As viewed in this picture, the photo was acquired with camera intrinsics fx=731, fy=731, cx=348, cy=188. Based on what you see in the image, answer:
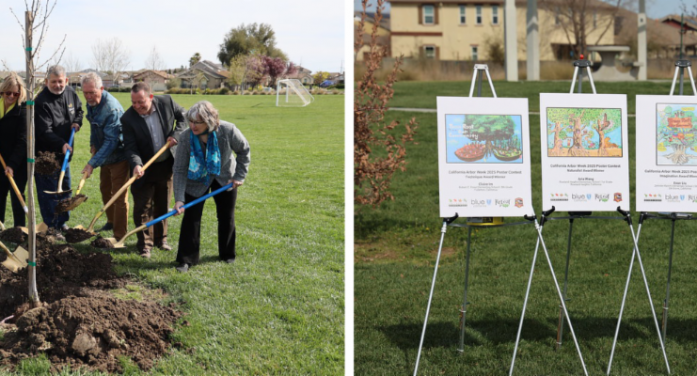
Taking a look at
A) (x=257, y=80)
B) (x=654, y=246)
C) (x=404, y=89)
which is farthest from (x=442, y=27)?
(x=257, y=80)

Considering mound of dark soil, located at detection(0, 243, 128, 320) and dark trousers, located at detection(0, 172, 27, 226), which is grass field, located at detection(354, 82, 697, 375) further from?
dark trousers, located at detection(0, 172, 27, 226)

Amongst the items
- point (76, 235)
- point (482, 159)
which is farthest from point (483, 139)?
point (76, 235)

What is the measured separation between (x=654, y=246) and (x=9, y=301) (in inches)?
265

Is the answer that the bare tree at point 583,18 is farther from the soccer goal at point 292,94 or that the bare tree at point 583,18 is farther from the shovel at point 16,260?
the shovel at point 16,260

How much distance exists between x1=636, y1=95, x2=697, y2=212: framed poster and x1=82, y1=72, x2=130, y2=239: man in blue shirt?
151 inches

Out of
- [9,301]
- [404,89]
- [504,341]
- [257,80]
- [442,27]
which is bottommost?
[504,341]

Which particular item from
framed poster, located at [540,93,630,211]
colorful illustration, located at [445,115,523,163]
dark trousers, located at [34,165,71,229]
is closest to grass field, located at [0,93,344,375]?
dark trousers, located at [34,165,71,229]

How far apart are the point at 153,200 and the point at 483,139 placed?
2.93 meters

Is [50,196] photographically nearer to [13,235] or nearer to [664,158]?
[13,235]

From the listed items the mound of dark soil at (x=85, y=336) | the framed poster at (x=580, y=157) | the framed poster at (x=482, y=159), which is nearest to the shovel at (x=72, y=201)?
the mound of dark soil at (x=85, y=336)

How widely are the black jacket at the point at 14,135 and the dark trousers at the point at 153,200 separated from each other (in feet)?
2.85

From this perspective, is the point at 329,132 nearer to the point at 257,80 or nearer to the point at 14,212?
the point at 257,80

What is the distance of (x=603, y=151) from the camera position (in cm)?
459

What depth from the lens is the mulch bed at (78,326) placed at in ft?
14.1
